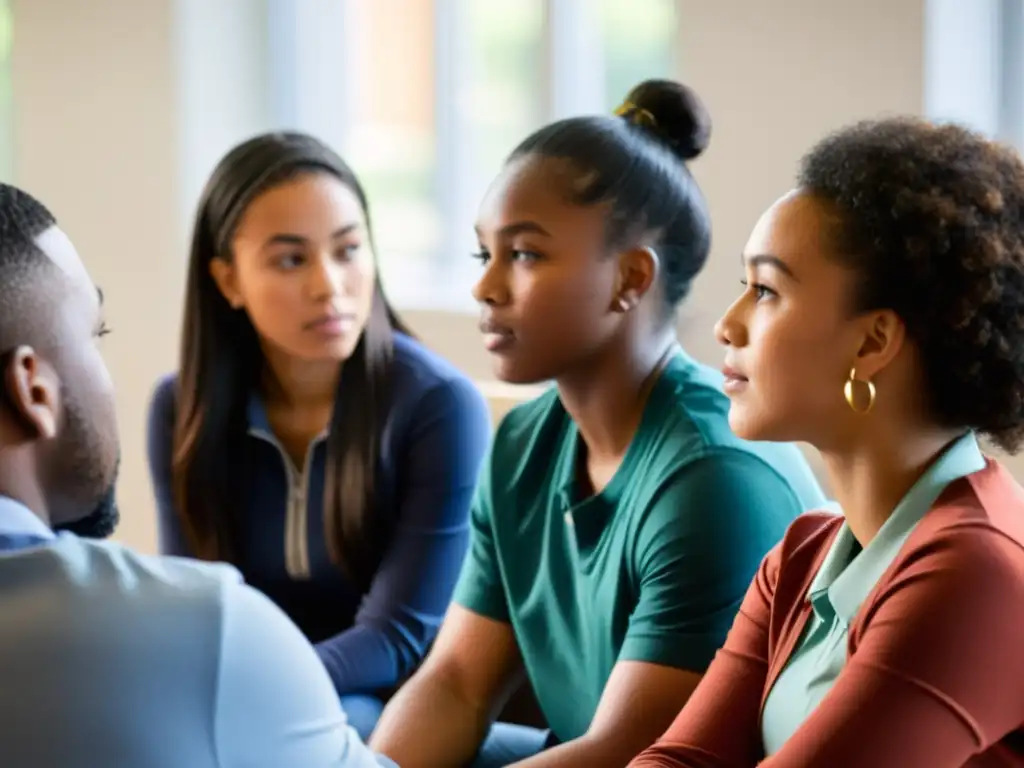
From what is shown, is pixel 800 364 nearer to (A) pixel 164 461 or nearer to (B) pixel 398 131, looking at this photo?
(A) pixel 164 461

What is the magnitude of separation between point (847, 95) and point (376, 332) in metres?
0.83

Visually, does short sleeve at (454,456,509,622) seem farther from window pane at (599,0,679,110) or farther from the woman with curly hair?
window pane at (599,0,679,110)

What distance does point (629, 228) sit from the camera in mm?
1845

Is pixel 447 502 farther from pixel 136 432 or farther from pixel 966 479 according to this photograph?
pixel 136 432

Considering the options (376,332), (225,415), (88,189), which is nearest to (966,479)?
(376,332)

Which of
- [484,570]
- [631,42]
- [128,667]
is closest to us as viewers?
[128,667]

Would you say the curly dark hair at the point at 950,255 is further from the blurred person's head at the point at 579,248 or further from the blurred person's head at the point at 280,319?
the blurred person's head at the point at 280,319

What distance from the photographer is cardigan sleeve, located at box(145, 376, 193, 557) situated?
8.13 feet

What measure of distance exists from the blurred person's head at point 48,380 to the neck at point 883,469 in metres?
0.65

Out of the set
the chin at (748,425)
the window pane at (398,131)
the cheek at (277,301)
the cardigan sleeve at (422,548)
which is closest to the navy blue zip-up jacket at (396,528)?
the cardigan sleeve at (422,548)

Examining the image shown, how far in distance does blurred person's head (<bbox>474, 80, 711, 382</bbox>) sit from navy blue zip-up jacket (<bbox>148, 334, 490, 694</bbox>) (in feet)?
1.54

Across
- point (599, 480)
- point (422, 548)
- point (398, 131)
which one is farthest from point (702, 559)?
point (398, 131)

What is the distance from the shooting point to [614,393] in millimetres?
1840

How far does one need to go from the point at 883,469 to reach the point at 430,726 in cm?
77
